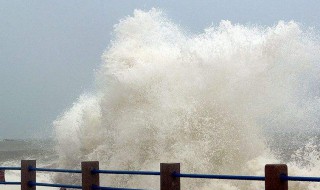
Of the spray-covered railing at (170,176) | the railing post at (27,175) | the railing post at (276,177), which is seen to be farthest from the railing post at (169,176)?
the railing post at (27,175)

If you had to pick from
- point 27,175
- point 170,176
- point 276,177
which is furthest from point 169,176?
point 27,175

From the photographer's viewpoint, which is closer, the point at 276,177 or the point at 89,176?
the point at 276,177

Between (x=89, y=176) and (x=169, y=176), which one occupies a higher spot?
(x=89, y=176)

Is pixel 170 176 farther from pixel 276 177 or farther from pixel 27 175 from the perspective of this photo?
pixel 27 175

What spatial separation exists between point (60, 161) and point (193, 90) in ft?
22.9

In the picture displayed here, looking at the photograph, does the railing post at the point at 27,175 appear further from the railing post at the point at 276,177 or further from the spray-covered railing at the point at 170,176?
the railing post at the point at 276,177

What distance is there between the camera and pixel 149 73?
59.3 feet

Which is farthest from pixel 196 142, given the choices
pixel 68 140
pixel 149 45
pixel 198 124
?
pixel 68 140

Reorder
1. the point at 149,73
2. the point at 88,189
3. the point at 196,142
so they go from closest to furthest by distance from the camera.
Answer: the point at 88,189 → the point at 196,142 → the point at 149,73

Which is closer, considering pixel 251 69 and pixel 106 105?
pixel 251 69

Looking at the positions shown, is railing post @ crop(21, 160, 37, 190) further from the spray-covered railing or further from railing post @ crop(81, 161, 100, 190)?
railing post @ crop(81, 161, 100, 190)

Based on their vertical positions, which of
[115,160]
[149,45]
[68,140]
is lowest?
[115,160]

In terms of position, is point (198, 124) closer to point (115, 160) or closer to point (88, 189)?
point (115, 160)

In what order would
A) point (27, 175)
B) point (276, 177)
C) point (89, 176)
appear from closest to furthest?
point (276, 177)
point (89, 176)
point (27, 175)
